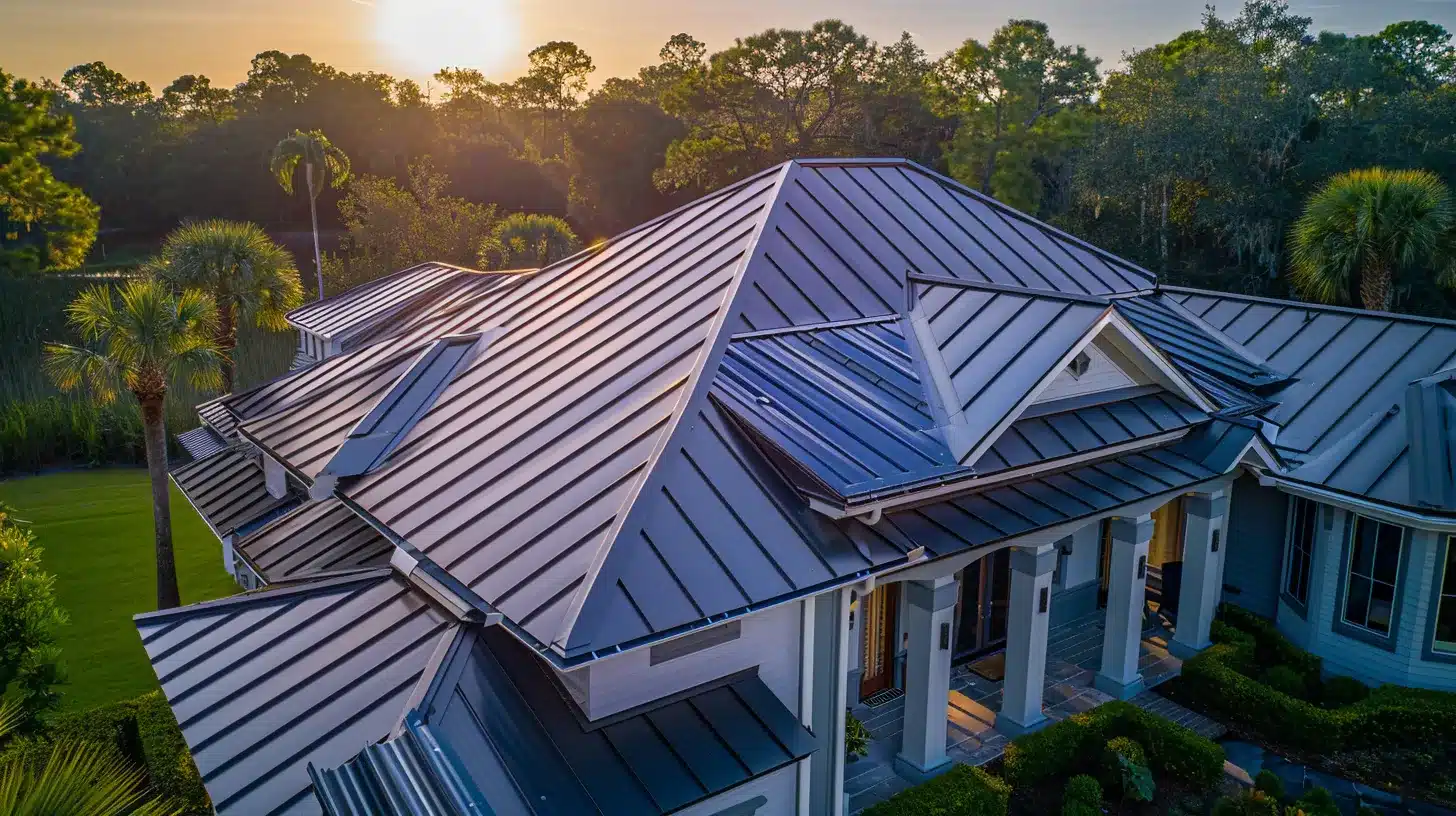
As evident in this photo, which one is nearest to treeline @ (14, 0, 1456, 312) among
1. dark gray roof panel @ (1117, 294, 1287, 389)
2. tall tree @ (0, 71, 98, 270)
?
tall tree @ (0, 71, 98, 270)

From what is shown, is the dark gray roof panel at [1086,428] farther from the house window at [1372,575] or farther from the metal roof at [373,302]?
the metal roof at [373,302]

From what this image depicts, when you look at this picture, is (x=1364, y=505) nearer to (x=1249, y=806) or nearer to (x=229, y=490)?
(x=1249, y=806)

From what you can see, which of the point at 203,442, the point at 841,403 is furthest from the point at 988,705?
the point at 203,442

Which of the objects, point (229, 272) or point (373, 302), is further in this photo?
point (229, 272)

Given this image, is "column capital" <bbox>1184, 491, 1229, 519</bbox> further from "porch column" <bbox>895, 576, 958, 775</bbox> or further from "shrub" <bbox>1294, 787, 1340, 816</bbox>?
"porch column" <bbox>895, 576, 958, 775</bbox>

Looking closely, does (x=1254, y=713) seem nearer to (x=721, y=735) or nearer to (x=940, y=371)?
(x=940, y=371)

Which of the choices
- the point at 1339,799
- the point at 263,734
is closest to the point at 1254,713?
the point at 1339,799
